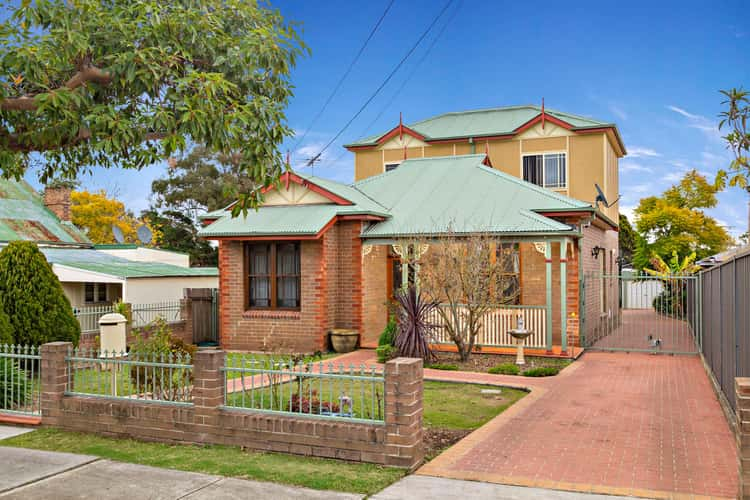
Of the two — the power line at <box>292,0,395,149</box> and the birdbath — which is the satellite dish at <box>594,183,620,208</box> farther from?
the power line at <box>292,0,395,149</box>

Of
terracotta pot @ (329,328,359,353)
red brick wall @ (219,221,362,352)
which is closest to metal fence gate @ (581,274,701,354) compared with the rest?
terracotta pot @ (329,328,359,353)

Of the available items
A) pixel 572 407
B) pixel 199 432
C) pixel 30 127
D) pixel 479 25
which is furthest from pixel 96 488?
pixel 479 25

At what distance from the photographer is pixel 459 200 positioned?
18844 mm

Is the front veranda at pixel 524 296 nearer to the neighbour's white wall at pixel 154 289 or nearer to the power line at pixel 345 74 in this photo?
the power line at pixel 345 74

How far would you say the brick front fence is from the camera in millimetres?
7469

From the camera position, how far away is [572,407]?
424 inches

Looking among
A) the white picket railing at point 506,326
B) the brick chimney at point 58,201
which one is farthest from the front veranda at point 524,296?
the brick chimney at point 58,201

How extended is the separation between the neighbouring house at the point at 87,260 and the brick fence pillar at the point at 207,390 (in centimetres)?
1309

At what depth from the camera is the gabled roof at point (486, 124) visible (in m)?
24.6

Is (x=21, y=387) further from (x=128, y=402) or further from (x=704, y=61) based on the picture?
(x=704, y=61)

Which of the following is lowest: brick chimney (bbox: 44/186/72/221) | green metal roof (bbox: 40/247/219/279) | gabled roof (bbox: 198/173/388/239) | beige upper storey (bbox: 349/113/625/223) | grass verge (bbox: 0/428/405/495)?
grass verge (bbox: 0/428/405/495)

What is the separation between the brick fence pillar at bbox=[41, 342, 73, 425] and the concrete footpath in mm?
1701

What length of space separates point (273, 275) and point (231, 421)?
989 cm

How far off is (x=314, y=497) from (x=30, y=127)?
548 centimetres
